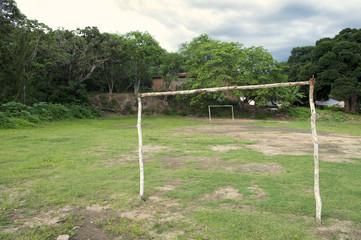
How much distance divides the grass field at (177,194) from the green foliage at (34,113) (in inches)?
303

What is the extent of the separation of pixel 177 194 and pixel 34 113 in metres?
18.4

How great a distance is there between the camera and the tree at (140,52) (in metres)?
29.7

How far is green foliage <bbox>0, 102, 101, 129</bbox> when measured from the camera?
1629cm

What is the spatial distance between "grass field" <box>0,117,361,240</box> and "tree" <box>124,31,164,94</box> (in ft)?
70.6

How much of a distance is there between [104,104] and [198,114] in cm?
1157

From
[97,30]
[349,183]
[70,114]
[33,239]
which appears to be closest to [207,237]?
[33,239]

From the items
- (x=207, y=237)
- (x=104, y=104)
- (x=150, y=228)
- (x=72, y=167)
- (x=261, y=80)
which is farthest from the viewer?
(x=104, y=104)

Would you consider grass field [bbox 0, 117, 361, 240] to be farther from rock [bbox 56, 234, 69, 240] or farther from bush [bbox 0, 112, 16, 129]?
bush [bbox 0, 112, 16, 129]

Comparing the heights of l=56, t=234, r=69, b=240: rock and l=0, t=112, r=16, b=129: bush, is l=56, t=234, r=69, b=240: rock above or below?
below

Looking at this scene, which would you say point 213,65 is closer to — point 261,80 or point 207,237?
point 261,80

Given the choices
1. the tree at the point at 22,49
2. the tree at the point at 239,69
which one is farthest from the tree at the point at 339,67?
the tree at the point at 22,49

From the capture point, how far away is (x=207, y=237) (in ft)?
12.5

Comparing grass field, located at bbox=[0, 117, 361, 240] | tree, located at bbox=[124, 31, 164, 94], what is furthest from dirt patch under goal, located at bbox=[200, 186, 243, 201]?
tree, located at bbox=[124, 31, 164, 94]

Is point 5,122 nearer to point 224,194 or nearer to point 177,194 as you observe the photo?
point 177,194
